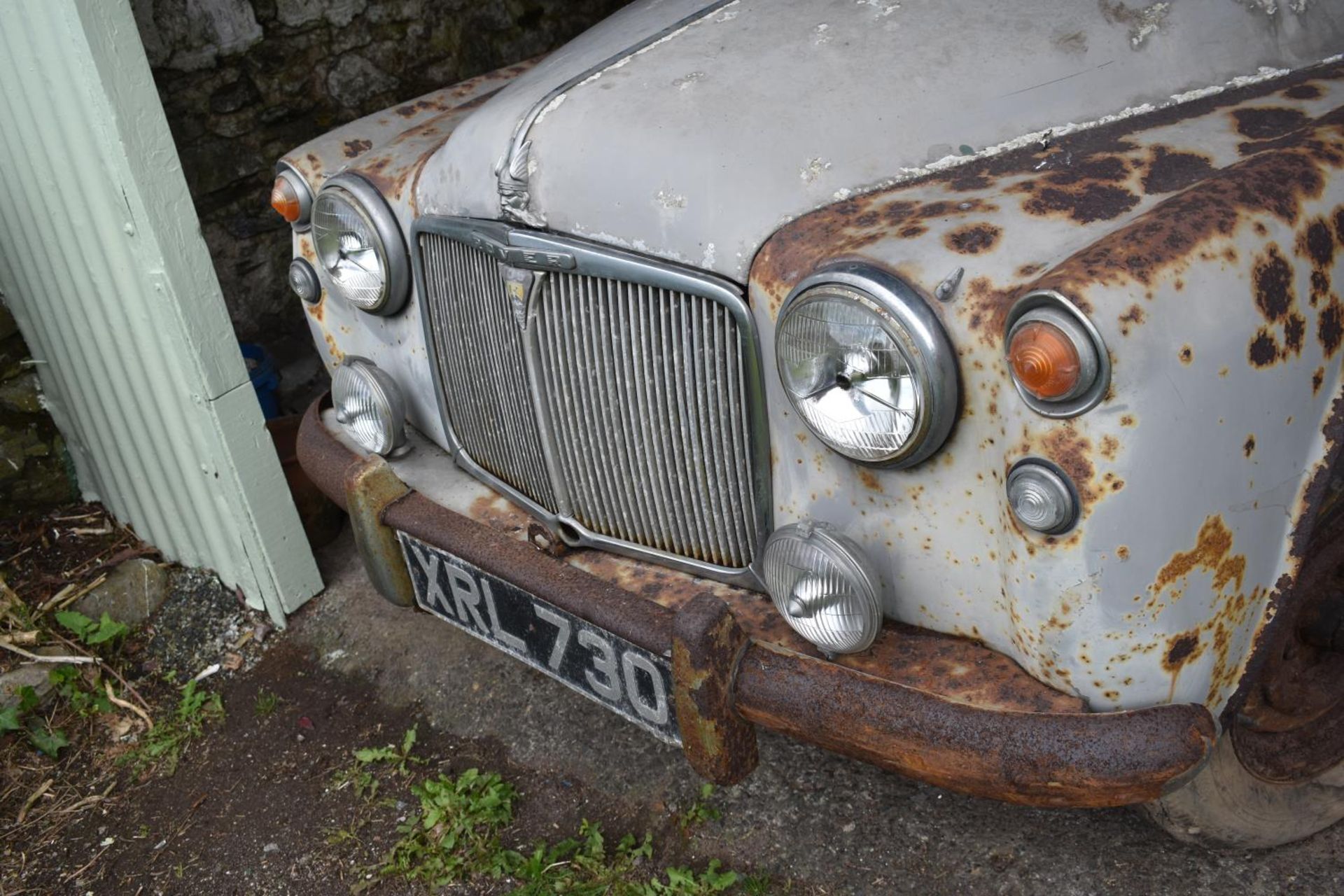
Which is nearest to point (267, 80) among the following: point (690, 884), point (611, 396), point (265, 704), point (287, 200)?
point (287, 200)

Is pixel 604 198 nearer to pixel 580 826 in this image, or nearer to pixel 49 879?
pixel 580 826

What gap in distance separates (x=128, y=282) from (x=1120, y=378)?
7.93 feet

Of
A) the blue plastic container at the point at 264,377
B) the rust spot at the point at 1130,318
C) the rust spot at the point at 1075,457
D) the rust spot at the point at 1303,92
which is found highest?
the rust spot at the point at 1303,92

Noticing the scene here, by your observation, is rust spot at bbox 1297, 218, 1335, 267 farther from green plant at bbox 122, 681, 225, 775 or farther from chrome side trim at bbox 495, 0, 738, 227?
green plant at bbox 122, 681, 225, 775

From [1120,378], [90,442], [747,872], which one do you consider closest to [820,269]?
[1120,378]

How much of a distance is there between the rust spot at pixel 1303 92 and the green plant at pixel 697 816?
1.79 m

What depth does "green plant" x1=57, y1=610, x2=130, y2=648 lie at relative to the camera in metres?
3.33

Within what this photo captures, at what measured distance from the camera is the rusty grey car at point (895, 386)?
1.59 metres

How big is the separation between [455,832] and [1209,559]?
171cm

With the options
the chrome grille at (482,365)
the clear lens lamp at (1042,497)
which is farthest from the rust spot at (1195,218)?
the chrome grille at (482,365)

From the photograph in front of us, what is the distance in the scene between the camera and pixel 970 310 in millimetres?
1638

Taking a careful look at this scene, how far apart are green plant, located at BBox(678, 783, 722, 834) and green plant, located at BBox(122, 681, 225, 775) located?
1331 millimetres

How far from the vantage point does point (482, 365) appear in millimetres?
2434

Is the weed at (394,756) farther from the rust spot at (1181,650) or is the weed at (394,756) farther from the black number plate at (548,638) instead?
the rust spot at (1181,650)
